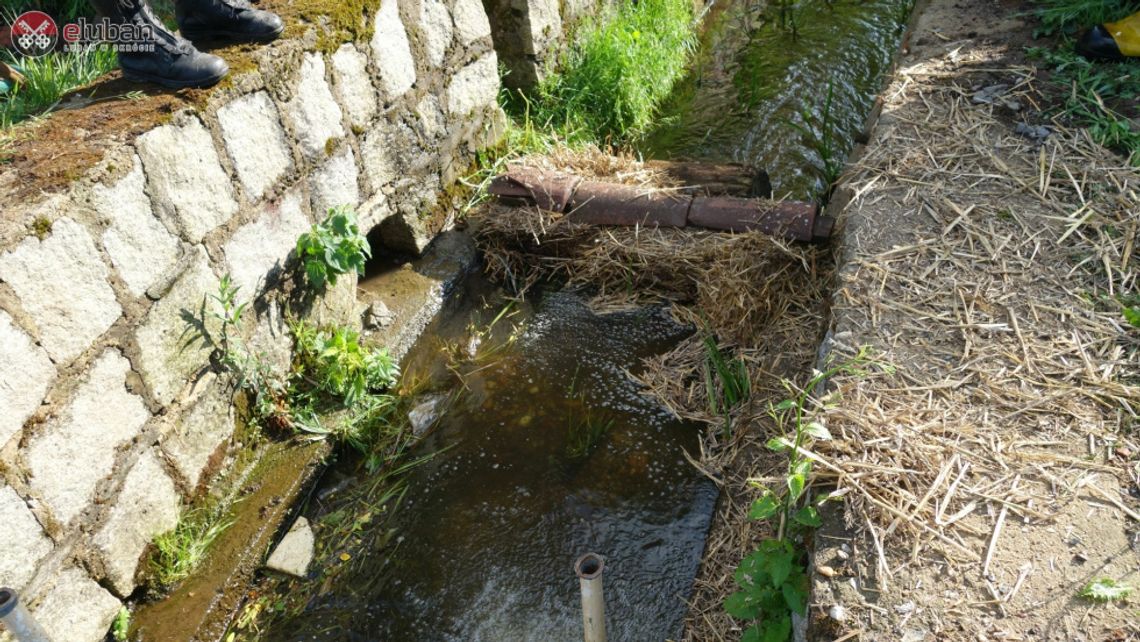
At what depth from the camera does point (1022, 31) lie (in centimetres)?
475

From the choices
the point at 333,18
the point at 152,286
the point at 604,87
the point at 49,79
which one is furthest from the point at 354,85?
the point at 604,87

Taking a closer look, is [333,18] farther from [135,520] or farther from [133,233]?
[135,520]

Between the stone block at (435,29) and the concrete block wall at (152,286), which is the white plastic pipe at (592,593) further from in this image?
the stone block at (435,29)

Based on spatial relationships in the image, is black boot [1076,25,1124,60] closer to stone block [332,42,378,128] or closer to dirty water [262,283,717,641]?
dirty water [262,283,717,641]

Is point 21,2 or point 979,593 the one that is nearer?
point 979,593

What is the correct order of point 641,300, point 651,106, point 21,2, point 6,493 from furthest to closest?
point 651,106 < point 21,2 < point 641,300 < point 6,493

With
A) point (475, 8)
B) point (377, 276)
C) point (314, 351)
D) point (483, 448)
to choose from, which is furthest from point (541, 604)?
point (475, 8)

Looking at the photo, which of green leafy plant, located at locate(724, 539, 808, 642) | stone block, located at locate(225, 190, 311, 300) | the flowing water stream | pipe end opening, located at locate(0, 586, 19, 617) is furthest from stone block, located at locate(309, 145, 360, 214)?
green leafy plant, located at locate(724, 539, 808, 642)

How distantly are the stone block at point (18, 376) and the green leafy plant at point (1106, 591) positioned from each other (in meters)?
3.21

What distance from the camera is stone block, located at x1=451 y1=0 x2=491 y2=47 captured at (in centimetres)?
462

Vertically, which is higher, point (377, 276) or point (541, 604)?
point (377, 276)

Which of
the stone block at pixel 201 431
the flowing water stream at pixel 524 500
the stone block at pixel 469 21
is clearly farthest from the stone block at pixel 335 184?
the stone block at pixel 469 21

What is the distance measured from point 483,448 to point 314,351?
3.16 ft

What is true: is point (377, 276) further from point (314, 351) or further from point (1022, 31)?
point (1022, 31)
